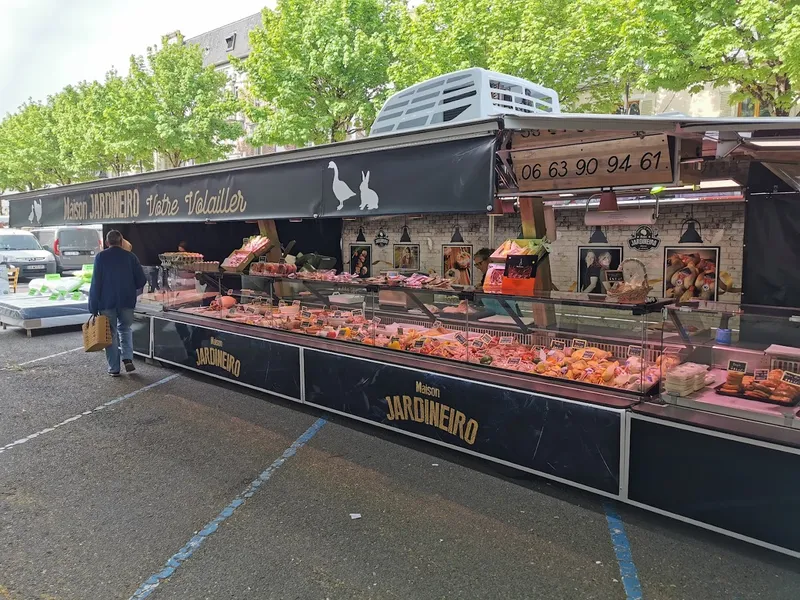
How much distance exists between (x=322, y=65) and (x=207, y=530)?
54.6ft

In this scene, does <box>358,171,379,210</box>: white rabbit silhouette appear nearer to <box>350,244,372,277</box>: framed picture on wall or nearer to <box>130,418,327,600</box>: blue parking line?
<box>130,418,327,600</box>: blue parking line

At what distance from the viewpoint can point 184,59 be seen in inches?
896

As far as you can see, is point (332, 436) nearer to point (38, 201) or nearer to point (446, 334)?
point (446, 334)

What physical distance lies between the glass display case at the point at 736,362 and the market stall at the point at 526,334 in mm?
13

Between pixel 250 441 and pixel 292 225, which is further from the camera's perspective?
pixel 292 225

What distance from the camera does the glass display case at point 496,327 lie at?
385 centimetres

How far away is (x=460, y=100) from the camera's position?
539 centimetres

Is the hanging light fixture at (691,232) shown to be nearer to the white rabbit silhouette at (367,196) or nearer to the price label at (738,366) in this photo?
the price label at (738,366)

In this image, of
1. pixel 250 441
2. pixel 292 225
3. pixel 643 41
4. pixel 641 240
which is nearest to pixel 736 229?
pixel 641 240

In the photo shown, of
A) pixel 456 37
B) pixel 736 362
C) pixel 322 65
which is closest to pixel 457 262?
pixel 456 37

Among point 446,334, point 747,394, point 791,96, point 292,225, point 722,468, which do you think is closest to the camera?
point 722,468

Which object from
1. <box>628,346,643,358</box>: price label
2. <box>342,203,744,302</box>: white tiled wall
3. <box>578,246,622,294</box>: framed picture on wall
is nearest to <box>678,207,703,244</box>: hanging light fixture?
<box>342,203,744,302</box>: white tiled wall

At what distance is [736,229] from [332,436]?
9962mm

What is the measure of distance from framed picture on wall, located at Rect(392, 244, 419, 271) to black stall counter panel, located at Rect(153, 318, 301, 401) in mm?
8949
